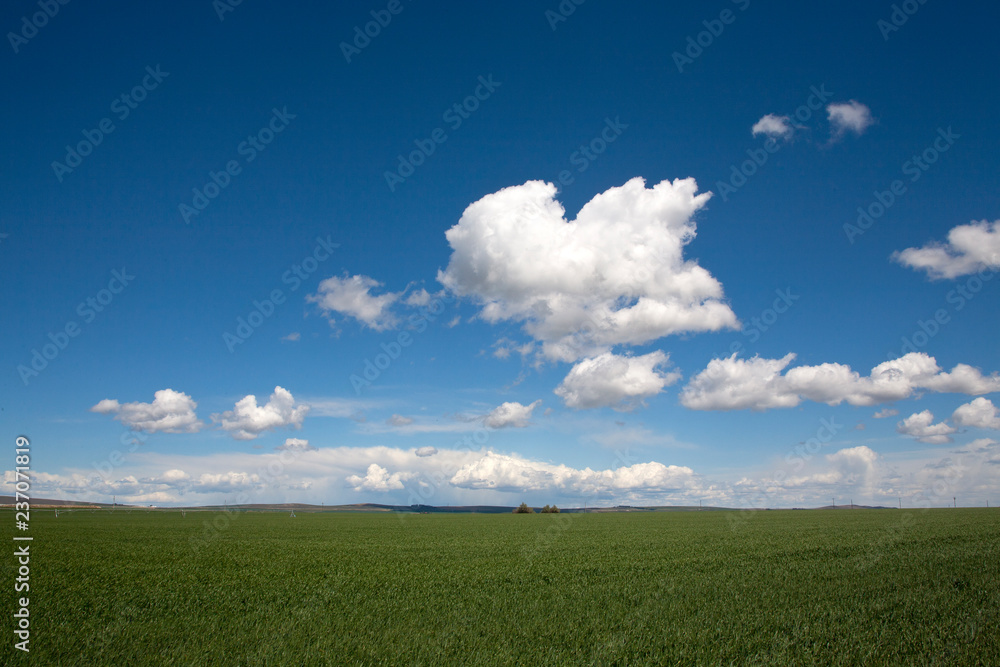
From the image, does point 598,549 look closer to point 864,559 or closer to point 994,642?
point 864,559

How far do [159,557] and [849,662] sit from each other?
23020mm

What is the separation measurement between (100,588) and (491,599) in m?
10.0

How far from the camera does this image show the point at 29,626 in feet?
32.6

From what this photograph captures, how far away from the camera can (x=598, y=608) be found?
12000 mm

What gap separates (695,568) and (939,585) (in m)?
6.59

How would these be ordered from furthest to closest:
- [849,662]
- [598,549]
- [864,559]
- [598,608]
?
[598,549]
[864,559]
[598,608]
[849,662]

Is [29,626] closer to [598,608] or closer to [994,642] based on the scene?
[598,608]

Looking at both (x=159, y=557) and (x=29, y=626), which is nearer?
(x=29, y=626)

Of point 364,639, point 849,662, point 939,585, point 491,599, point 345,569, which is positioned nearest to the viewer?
point 849,662

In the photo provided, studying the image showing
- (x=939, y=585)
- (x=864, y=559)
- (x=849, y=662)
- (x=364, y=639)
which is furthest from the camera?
(x=864, y=559)

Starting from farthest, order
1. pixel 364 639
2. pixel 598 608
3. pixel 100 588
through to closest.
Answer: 1. pixel 100 588
2. pixel 598 608
3. pixel 364 639

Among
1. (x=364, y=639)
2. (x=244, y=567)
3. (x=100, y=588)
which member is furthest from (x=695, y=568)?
(x=100, y=588)

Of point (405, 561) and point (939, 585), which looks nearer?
point (939, 585)

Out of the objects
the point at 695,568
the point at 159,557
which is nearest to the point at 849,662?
the point at 695,568
